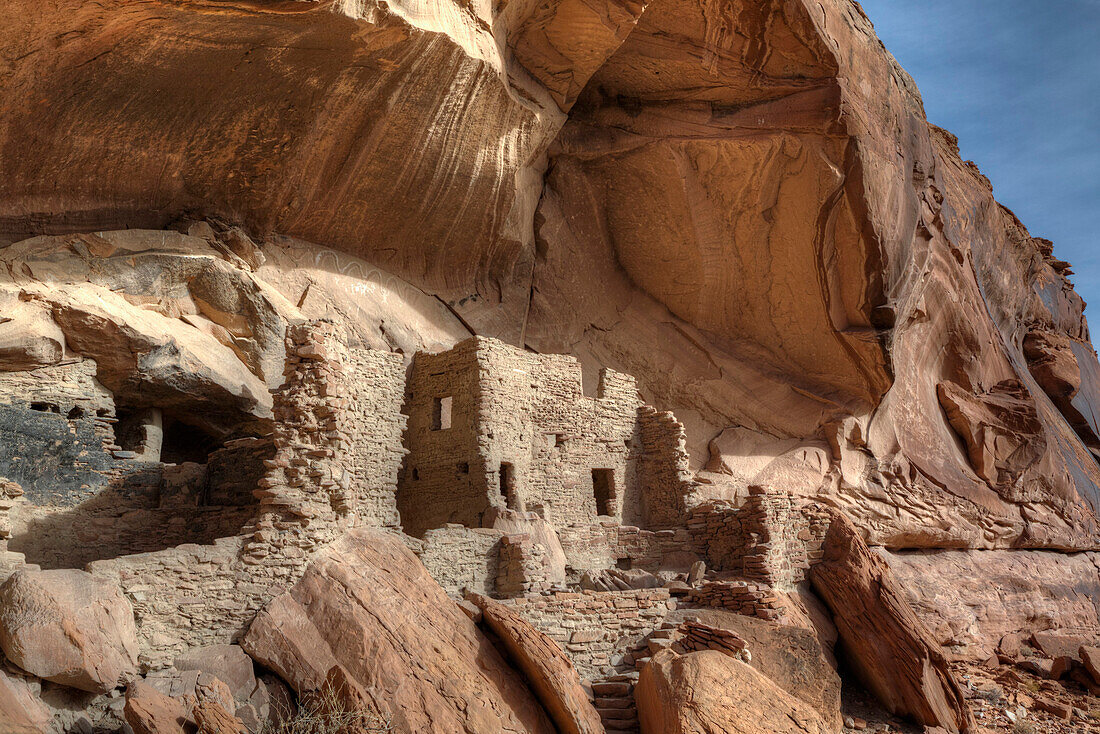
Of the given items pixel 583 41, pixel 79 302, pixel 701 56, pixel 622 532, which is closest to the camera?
pixel 79 302

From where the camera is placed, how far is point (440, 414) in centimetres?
1398

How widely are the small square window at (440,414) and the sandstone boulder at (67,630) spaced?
6.67m

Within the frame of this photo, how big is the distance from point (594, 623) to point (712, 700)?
174cm

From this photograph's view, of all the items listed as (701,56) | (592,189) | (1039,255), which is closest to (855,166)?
(701,56)

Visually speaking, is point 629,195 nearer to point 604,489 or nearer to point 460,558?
point 604,489

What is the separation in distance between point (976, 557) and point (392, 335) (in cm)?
1336

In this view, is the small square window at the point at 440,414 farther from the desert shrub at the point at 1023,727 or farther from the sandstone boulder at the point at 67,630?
the desert shrub at the point at 1023,727

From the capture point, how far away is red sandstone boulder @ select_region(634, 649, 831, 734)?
27.2ft

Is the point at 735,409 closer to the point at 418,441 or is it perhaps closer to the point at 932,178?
the point at 932,178

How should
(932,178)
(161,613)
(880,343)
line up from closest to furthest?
(161,613) → (880,343) → (932,178)

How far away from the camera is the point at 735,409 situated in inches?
759

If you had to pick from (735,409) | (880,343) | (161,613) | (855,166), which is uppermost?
(855,166)

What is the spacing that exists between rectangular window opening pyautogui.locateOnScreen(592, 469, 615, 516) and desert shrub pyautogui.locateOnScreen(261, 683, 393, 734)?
7313 mm

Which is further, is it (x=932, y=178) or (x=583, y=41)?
(x=932, y=178)
